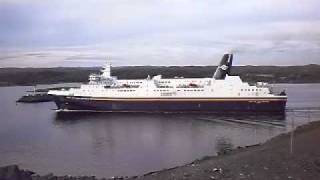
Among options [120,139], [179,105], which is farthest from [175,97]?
[120,139]

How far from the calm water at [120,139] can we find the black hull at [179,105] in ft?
4.15

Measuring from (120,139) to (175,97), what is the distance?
13.5m

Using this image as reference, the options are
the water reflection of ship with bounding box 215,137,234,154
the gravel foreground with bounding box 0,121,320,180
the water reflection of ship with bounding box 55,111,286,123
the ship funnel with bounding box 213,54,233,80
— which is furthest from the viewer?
the ship funnel with bounding box 213,54,233,80

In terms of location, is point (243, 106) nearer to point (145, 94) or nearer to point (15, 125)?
point (145, 94)

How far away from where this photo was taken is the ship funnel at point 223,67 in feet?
125

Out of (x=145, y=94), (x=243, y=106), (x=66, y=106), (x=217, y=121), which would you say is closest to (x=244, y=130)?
(x=217, y=121)

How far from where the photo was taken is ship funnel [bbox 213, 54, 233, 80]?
3809 centimetres

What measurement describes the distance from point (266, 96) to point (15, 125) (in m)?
18.3

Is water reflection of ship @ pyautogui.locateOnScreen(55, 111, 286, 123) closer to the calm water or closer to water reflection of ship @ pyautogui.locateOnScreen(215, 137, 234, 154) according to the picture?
the calm water

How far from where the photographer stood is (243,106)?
33938mm

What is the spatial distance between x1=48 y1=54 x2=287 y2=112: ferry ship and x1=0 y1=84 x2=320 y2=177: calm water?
148 centimetres

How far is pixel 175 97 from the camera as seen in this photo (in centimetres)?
3475

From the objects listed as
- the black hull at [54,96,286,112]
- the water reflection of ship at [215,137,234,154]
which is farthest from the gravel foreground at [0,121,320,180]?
the black hull at [54,96,286,112]

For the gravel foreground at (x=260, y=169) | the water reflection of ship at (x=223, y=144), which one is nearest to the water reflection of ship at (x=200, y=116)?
the water reflection of ship at (x=223, y=144)
